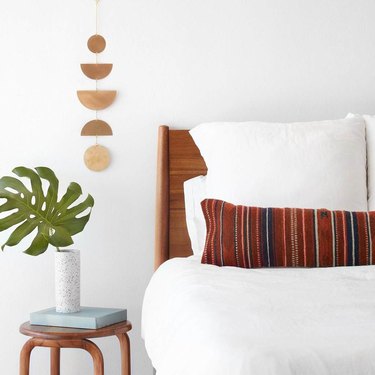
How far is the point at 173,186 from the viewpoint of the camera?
2.76 metres

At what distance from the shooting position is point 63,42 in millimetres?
2812

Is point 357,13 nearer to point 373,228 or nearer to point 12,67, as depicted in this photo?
point 373,228

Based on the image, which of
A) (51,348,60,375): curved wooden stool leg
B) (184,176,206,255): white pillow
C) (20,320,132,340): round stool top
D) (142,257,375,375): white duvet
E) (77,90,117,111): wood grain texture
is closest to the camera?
(142,257,375,375): white duvet

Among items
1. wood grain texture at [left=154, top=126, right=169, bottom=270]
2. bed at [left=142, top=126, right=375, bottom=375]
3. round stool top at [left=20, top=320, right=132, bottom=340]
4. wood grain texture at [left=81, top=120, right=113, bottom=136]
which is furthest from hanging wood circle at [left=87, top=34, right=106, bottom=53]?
round stool top at [left=20, top=320, right=132, bottom=340]

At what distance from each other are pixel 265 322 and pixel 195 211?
53.2 inches

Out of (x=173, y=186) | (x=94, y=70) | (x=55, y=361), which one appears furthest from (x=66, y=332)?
(x=94, y=70)

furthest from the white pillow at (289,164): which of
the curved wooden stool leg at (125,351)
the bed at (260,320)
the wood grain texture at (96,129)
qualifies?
the curved wooden stool leg at (125,351)

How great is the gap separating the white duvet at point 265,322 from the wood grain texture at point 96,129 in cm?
92

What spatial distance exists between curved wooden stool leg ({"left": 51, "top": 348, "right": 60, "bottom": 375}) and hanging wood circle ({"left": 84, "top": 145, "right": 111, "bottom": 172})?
681 millimetres

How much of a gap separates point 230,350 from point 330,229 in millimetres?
1070

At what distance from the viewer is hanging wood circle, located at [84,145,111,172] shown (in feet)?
9.14

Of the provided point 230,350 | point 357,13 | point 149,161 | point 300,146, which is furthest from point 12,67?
point 230,350

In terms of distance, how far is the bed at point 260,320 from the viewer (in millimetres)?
1089

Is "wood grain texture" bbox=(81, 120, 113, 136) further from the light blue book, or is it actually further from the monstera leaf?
the light blue book
